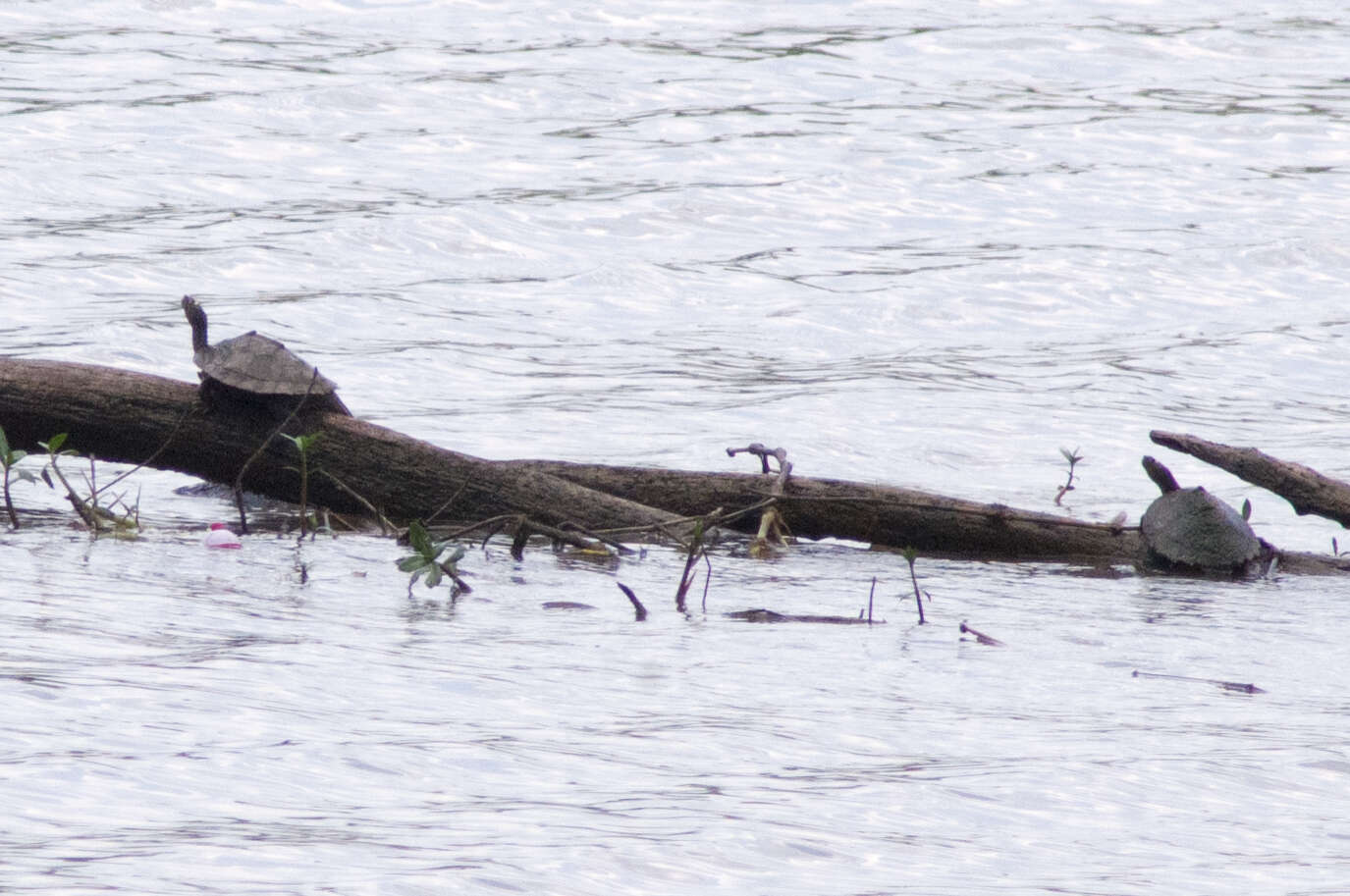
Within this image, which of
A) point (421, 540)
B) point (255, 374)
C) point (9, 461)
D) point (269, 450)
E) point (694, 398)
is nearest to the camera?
point (421, 540)

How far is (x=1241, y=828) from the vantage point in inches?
123

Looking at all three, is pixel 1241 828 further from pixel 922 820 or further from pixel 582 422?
pixel 582 422

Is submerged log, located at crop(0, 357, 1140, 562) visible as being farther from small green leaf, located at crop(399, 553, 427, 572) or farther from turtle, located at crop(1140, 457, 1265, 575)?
small green leaf, located at crop(399, 553, 427, 572)

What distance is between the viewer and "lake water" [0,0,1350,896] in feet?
9.90

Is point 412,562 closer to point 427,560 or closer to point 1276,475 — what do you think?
point 427,560

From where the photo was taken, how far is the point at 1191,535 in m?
5.65

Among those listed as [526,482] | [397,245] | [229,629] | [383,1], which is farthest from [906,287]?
[383,1]

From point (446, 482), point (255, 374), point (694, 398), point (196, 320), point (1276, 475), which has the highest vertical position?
point (196, 320)

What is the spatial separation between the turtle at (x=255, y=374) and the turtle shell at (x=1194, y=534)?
2078 millimetres

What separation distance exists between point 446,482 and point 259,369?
0.54 metres

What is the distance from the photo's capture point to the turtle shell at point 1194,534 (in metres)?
5.63

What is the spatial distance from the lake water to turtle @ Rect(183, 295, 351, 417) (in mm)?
359

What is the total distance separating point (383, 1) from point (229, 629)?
651 inches

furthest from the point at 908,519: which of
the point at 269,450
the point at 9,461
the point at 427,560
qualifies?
the point at 9,461
